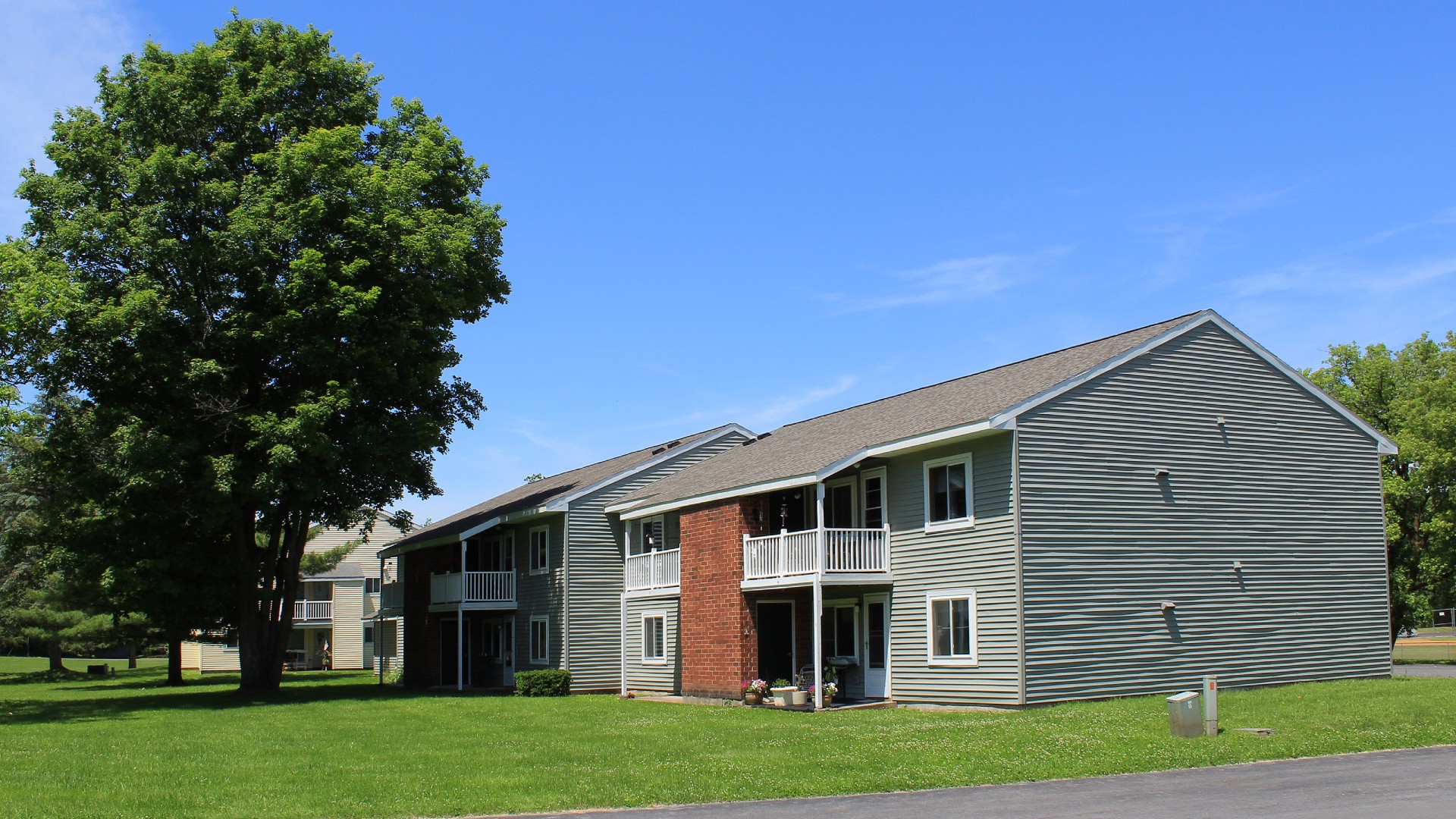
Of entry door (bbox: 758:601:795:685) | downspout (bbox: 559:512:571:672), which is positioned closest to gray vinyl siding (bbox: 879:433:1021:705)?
entry door (bbox: 758:601:795:685)

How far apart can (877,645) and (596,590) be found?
461 inches

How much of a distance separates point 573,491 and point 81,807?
76.3 feet

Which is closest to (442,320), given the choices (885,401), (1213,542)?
(885,401)

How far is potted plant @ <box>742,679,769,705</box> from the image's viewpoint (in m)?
27.1

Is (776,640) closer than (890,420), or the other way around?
(890,420)


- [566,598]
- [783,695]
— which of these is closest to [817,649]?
[783,695]

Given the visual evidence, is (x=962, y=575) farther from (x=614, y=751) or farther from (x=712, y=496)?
(x=614, y=751)

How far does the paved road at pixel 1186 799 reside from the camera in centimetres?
1160

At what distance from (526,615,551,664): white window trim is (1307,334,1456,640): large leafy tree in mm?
30263

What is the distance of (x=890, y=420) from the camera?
2848cm

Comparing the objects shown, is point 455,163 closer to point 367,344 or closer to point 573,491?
point 367,344

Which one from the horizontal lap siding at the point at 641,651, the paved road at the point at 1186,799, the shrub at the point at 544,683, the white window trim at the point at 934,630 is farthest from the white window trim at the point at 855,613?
the paved road at the point at 1186,799

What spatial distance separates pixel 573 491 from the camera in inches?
1426

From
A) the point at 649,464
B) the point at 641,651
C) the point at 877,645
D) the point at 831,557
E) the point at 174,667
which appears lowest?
the point at 174,667
